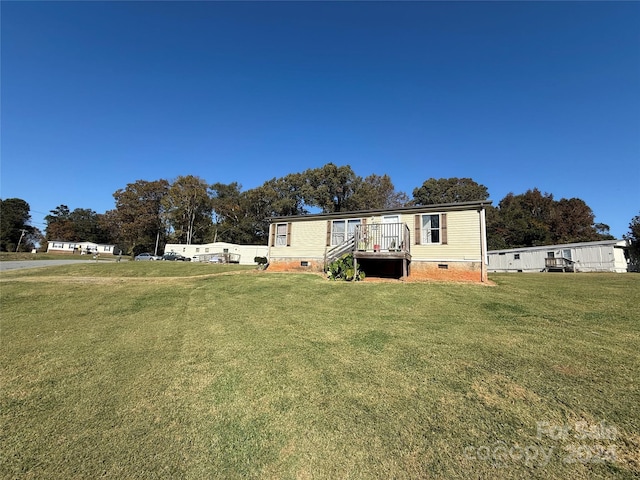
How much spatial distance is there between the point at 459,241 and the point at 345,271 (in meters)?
5.22

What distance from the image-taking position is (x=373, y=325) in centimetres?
599

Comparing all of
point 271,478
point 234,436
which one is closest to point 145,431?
point 234,436

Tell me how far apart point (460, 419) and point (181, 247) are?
151 feet

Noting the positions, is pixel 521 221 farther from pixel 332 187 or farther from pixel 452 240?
pixel 452 240

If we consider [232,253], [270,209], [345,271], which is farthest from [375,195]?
[345,271]

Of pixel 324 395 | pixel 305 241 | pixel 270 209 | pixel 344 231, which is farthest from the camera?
pixel 270 209

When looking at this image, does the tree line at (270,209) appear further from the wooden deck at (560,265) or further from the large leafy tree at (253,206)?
the wooden deck at (560,265)

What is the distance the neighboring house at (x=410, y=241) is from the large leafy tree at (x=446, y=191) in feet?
101

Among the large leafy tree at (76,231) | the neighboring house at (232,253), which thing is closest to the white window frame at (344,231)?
the neighboring house at (232,253)

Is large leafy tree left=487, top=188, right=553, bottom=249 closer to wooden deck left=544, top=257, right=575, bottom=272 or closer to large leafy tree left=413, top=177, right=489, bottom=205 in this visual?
large leafy tree left=413, top=177, right=489, bottom=205

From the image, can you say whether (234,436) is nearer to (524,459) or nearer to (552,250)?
(524,459)

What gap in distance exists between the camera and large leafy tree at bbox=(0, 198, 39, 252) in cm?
5531

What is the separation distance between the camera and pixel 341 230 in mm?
16078

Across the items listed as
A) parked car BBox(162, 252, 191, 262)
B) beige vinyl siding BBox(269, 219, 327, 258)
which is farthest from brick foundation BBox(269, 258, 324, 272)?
parked car BBox(162, 252, 191, 262)
